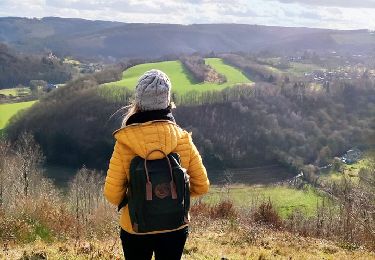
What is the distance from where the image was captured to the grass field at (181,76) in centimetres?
8650

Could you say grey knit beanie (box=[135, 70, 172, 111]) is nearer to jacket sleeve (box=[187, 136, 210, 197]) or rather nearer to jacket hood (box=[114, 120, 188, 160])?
jacket hood (box=[114, 120, 188, 160])

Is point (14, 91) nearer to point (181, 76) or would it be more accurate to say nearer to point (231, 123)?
→ point (181, 76)

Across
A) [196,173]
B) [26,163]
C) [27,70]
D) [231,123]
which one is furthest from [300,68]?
[196,173]

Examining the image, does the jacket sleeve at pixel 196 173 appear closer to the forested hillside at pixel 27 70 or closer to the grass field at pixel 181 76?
the grass field at pixel 181 76

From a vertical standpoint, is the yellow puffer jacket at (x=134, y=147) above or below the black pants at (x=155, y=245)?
above

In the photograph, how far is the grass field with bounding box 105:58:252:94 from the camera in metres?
86.5

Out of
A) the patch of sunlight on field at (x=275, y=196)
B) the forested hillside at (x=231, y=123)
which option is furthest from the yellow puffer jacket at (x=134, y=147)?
the forested hillside at (x=231, y=123)

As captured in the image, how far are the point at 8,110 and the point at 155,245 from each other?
A: 80.4 m

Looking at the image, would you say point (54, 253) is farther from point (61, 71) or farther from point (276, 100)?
point (61, 71)

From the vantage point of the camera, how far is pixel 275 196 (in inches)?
2256

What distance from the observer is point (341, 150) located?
82500 mm

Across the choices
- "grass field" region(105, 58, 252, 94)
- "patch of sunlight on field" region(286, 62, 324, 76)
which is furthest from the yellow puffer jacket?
"patch of sunlight on field" region(286, 62, 324, 76)

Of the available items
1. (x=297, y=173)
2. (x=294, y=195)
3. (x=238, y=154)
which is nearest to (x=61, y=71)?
(x=238, y=154)

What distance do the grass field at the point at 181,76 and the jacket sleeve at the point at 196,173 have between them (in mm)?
75832
